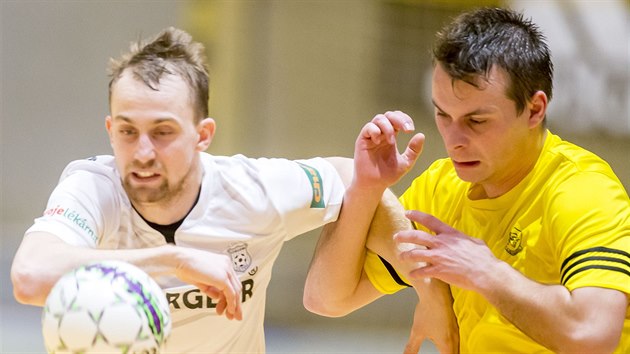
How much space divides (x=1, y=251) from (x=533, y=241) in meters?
9.92

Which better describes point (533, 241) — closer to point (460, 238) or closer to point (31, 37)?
point (460, 238)

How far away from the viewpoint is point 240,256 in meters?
4.21

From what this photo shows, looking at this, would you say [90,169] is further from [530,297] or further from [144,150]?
[530,297]

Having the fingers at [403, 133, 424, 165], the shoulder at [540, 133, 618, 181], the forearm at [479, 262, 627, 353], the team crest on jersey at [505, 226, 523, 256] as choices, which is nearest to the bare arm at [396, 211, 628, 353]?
the forearm at [479, 262, 627, 353]

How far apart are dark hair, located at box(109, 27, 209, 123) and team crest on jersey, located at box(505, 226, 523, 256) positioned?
1.51m

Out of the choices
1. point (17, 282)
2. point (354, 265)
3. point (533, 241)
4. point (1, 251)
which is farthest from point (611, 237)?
point (1, 251)

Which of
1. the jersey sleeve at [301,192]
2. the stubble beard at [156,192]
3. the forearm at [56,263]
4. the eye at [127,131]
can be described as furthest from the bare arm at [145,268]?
the jersey sleeve at [301,192]

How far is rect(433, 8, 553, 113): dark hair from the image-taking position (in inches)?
150

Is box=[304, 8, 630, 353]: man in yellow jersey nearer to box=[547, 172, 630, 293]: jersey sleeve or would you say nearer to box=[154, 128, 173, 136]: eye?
box=[547, 172, 630, 293]: jersey sleeve

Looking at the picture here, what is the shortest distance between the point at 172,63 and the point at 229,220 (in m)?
0.77

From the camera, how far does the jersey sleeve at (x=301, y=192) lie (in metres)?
4.25

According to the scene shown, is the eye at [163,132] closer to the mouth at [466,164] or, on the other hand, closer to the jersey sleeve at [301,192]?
the jersey sleeve at [301,192]

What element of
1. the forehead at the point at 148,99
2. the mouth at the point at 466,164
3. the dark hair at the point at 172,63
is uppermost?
the dark hair at the point at 172,63

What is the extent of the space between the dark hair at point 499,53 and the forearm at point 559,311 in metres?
0.80
